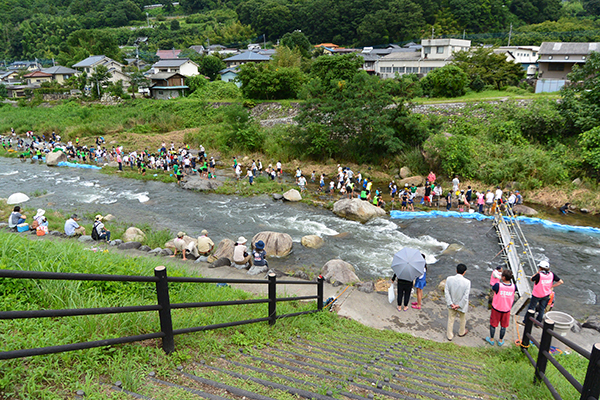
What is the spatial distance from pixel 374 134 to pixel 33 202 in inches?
772

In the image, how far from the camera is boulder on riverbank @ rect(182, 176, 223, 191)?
2203 centimetres

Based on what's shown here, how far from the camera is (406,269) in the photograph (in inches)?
330

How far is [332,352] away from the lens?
5070 mm

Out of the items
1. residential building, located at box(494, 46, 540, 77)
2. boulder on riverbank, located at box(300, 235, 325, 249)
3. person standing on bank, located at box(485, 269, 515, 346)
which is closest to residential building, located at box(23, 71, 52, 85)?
boulder on riverbank, located at box(300, 235, 325, 249)

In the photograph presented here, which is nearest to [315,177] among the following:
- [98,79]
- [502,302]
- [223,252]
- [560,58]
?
[223,252]

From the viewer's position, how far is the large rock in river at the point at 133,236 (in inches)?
524

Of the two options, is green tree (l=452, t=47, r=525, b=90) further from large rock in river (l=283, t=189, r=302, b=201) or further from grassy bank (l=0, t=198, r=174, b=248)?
grassy bank (l=0, t=198, r=174, b=248)

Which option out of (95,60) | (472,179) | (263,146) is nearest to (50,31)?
(95,60)

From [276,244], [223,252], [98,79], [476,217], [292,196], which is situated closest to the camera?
[223,252]

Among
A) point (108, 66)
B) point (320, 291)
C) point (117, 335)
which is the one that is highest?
point (108, 66)

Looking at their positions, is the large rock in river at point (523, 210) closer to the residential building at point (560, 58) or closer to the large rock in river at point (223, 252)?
the large rock in river at point (223, 252)

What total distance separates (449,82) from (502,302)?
30.5 m

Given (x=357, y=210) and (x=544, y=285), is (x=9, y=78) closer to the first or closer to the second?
(x=357, y=210)

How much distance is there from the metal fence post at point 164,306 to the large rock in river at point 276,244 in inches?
396
